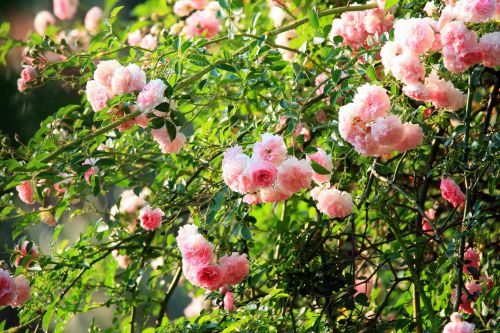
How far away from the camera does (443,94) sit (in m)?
1.50

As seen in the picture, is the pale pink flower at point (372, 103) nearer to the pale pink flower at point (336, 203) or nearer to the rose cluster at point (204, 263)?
the pale pink flower at point (336, 203)

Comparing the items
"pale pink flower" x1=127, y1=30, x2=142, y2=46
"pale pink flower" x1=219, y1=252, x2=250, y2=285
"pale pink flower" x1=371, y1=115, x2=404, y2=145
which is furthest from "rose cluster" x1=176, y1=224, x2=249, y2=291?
"pale pink flower" x1=127, y1=30, x2=142, y2=46

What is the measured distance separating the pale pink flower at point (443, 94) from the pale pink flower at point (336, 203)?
26 centimetres

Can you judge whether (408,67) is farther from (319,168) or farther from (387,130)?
(319,168)

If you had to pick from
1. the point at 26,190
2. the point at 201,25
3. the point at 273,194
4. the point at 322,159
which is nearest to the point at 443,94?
the point at 322,159

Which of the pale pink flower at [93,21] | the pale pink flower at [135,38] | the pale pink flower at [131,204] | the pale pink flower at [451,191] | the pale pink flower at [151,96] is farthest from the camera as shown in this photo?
the pale pink flower at [93,21]

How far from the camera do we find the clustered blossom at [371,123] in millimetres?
1410

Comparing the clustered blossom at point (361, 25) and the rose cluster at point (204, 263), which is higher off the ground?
the clustered blossom at point (361, 25)

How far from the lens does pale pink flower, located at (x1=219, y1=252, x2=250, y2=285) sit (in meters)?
1.62

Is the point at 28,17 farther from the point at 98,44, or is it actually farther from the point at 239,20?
the point at 98,44

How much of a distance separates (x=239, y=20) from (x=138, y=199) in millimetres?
671

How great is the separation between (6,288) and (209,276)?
1.93 ft

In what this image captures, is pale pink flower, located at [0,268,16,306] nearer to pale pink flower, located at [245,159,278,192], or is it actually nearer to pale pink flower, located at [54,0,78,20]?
pale pink flower, located at [245,159,278,192]

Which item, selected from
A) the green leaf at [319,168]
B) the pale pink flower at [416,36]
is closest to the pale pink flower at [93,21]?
the green leaf at [319,168]
